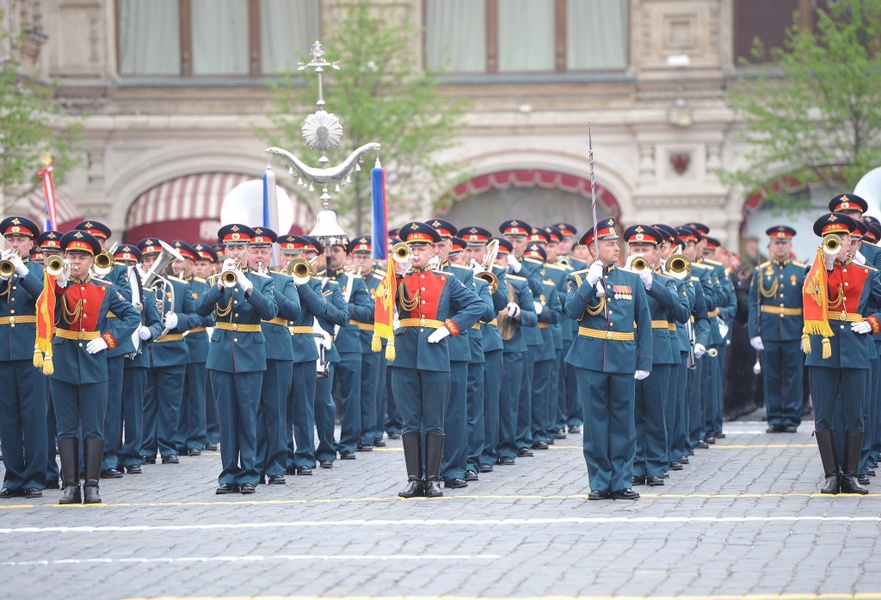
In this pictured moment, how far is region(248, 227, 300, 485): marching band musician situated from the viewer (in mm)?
13398

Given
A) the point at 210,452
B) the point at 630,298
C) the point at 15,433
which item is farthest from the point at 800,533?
the point at 210,452

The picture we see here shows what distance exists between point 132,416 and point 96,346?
2958mm

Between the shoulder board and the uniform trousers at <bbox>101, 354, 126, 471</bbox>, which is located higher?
the shoulder board

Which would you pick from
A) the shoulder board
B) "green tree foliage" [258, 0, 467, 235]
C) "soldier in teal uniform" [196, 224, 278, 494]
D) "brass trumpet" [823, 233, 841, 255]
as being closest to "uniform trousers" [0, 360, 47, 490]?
"soldier in teal uniform" [196, 224, 278, 494]

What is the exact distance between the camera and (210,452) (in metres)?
16.6

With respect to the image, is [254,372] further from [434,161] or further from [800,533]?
[434,161]

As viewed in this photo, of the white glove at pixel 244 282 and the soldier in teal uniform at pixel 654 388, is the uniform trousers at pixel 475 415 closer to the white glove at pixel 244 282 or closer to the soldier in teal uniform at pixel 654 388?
the soldier in teal uniform at pixel 654 388

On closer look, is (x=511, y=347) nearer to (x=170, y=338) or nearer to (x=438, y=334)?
(x=438, y=334)

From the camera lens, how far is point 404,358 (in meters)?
12.6

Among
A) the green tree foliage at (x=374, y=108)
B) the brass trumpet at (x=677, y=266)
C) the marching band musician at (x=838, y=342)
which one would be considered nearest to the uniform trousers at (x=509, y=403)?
the brass trumpet at (x=677, y=266)

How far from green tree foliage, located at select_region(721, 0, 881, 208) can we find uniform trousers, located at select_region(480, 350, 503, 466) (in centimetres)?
1244

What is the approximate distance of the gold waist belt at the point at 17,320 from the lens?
42.6 ft

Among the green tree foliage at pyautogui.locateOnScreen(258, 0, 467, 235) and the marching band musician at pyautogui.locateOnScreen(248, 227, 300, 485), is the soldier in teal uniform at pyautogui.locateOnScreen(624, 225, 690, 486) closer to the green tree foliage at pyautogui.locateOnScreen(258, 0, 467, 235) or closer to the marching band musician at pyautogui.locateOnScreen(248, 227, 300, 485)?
the marching band musician at pyautogui.locateOnScreen(248, 227, 300, 485)

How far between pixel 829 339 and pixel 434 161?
16.6 meters
